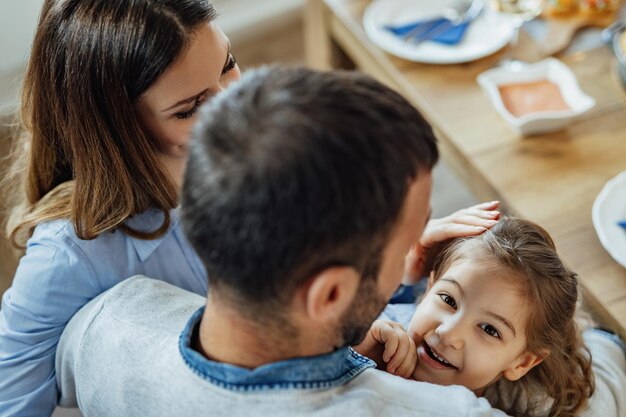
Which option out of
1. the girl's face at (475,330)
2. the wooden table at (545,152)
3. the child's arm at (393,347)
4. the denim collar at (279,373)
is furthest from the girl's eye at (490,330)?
the denim collar at (279,373)

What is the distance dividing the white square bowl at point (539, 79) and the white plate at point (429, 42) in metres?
0.09

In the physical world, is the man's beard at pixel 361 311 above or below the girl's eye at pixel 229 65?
below

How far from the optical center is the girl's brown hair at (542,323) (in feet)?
3.89

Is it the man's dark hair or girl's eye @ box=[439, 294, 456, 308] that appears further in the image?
girl's eye @ box=[439, 294, 456, 308]

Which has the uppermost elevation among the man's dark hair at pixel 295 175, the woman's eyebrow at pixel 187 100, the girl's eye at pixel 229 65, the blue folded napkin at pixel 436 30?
the man's dark hair at pixel 295 175

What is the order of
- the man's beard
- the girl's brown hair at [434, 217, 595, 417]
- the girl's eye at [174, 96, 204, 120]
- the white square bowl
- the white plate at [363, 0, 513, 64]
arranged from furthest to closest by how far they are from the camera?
1. the white plate at [363, 0, 513, 64]
2. the white square bowl
3. the girl's eye at [174, 96, 204, 120]
4. the girl's brown hair at [434, 217, 595, 417]
5. the man's beard

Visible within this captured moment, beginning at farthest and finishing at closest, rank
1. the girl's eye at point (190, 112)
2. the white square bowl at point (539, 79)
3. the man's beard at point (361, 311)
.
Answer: the white square bowl at point (539, 79)
the girl's eye at point (190, 112)
the man's beard at point (361, 311)

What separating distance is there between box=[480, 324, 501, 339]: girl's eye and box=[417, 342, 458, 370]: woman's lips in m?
0.08

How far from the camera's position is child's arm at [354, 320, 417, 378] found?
1.20 m

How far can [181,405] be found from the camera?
0.94 metres

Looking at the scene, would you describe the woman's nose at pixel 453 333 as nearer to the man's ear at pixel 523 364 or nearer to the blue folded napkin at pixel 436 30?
the man's ear at pixel 523 364

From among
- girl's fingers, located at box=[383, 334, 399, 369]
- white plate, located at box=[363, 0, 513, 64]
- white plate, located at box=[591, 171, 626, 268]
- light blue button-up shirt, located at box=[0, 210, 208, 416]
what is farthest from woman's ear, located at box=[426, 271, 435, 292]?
white plate, located at box=[363, 0, 513, 64]

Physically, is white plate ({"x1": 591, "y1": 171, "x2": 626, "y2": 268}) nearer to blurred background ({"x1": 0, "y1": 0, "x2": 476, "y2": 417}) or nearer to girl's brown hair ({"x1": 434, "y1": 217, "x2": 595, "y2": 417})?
girl's brown hair ({"x1": 434, "y1": 217, "x2": 595, "y2": 417})

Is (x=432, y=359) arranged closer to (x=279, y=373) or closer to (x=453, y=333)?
(x=453, y=333)
